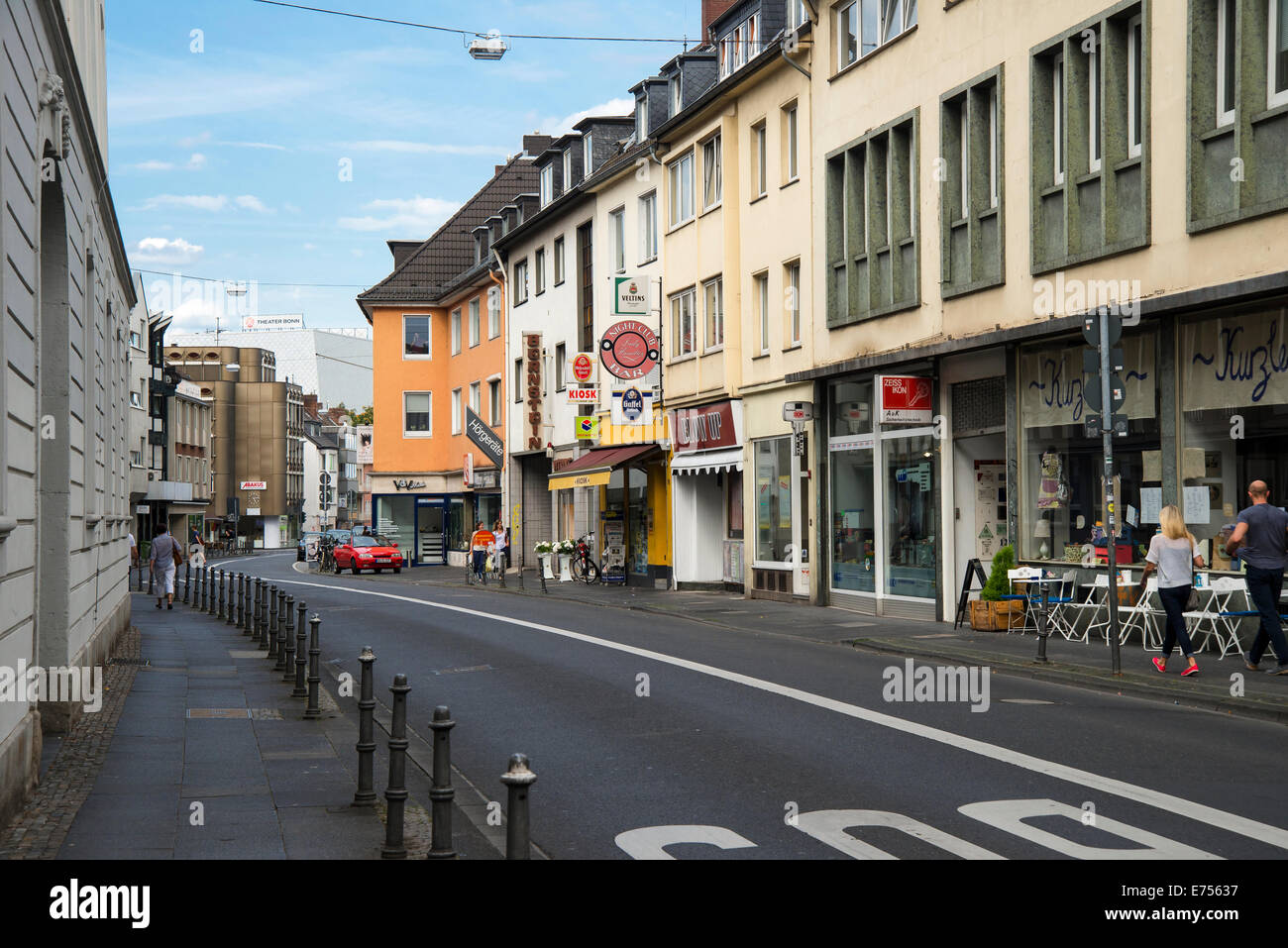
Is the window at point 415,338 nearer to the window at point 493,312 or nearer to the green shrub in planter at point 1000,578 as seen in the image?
the window at point 493,312

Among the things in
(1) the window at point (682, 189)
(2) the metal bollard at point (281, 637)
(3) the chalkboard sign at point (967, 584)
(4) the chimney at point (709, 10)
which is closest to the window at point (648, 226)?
(1) the window at point (682, 189)

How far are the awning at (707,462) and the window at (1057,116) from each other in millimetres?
11493

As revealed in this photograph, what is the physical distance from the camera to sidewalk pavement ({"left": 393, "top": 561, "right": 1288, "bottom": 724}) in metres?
12.4

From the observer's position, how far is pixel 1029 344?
19.1 metres

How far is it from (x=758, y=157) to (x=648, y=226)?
6275 mm

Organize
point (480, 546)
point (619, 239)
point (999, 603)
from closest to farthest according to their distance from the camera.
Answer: point (999, 603), point (619, 239), point (480, 546)

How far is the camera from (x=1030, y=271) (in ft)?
61.5

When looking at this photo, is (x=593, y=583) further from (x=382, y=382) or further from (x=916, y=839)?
(x=916, y=839)

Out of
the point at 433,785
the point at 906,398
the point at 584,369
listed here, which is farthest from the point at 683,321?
the point at 433,785

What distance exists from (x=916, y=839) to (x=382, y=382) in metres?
50.7

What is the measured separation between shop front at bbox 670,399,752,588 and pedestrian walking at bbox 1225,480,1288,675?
16.6 meters

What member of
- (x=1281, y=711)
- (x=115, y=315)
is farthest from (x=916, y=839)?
(x=115, y=315)

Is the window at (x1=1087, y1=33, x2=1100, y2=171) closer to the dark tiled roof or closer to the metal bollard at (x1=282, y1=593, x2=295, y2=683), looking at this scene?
the metal bollard at (x1=282, y1=593, x2=295, y2=683)

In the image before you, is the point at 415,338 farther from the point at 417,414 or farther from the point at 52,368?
the point at 52,368
